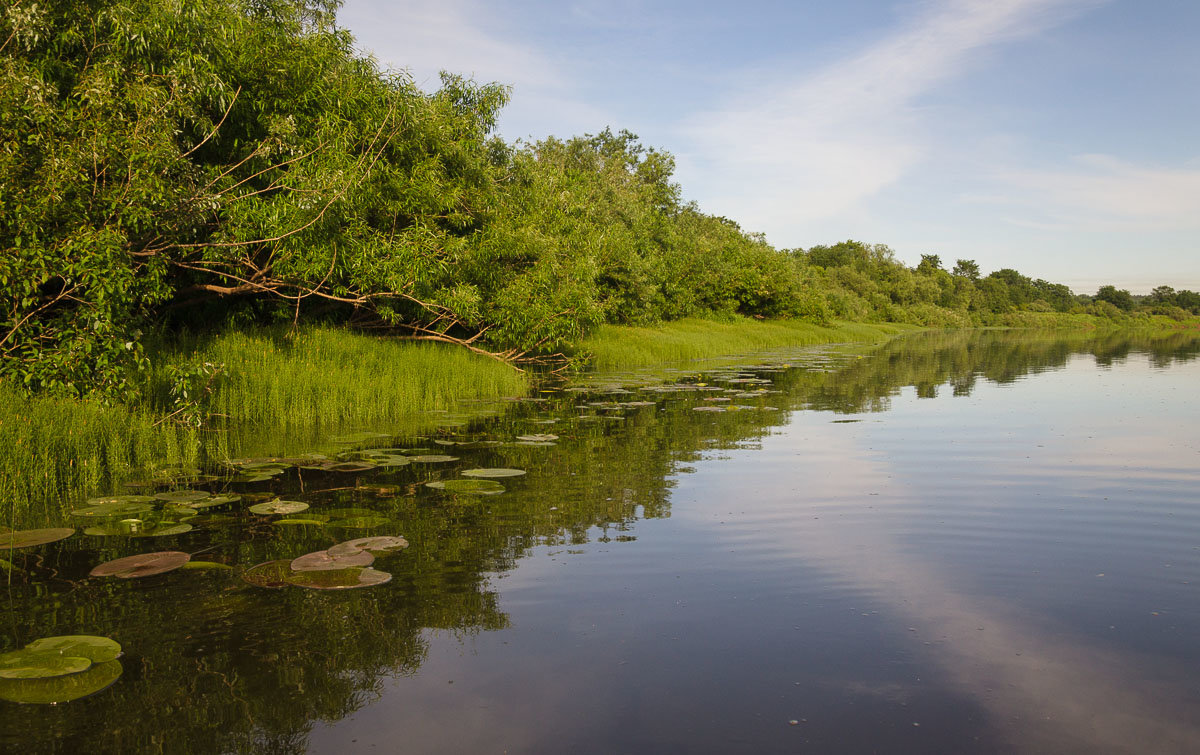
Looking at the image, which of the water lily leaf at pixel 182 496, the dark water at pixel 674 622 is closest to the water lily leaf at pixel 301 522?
the dark water at pixel 674 622

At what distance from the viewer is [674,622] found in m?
5.25

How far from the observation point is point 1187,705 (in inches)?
160

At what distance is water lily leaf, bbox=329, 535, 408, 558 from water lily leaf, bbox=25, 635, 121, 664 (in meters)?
1.92

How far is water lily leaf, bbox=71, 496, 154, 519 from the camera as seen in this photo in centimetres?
744

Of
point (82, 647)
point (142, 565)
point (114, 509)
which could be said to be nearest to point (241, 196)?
point (114, 509)

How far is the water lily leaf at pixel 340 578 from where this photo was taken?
5.72 m

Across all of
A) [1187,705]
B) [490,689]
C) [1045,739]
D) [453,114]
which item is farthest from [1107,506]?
[453,114]

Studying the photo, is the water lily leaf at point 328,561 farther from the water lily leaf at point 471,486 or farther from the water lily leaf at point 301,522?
the water lily leaf at point 471,486

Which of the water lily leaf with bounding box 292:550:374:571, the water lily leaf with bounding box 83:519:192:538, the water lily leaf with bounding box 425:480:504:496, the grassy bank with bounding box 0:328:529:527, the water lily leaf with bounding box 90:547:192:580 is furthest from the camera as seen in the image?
the water lily leaf with bounding box 425:480:504:496

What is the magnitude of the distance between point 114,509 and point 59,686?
3934 mm

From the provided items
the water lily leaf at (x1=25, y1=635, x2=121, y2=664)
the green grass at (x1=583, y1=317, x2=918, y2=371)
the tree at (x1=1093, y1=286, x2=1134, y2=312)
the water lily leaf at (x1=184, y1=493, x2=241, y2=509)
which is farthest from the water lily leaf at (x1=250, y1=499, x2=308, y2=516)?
the tree at (x1=1093, y1=286, x2=1134, y2=312)

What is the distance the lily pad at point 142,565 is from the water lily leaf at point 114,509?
152cm

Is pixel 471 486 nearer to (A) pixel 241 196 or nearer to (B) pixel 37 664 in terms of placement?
(B) pixel 37 664

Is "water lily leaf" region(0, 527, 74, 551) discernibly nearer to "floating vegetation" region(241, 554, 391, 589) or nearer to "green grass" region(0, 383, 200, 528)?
"green grass" region(0, 383, 200, 528)
